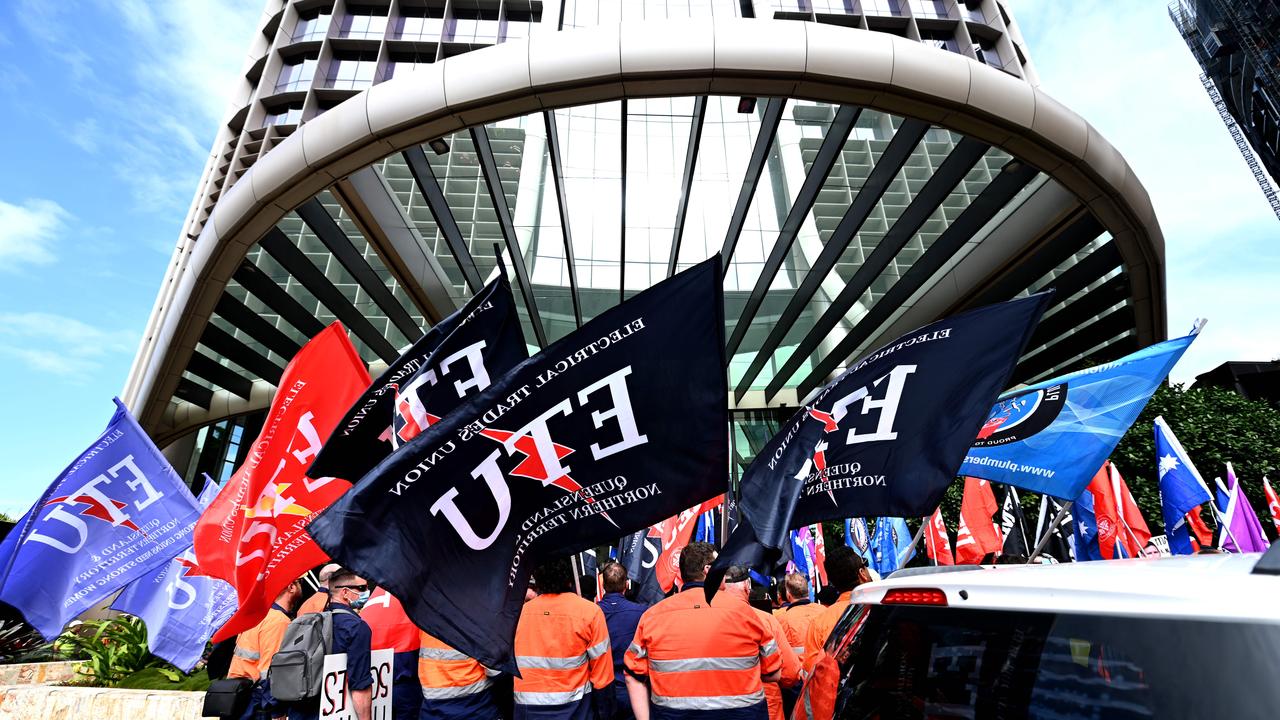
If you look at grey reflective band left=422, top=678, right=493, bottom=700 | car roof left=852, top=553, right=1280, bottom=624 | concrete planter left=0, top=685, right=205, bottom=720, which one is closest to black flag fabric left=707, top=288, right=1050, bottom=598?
grey reflective band left=422, top=678, right=493, bottom=700

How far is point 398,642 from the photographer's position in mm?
4977

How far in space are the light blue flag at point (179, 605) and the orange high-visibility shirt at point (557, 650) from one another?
3.87 metres

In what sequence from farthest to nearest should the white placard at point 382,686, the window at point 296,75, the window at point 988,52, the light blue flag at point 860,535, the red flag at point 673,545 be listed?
the window at point 988,52
the window at point 296,75
the light blue flag at point 860,535
the red flag at point 673,545
the white placard at point 382,686

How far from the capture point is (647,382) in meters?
3.16

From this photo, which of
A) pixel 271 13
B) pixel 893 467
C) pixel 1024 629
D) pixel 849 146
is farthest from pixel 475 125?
pixel 271 13

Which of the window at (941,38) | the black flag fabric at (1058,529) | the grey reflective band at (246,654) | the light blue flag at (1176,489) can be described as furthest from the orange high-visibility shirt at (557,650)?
the window at (941,38)

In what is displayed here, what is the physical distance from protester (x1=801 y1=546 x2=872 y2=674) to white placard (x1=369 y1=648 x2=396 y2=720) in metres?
2.33

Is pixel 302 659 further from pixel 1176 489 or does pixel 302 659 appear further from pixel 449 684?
pixel 1176 489

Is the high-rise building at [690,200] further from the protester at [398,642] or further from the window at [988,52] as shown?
the window at [988,52]

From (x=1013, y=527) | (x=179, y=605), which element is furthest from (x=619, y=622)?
(x=1013, y=527)

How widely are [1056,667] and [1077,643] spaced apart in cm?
7

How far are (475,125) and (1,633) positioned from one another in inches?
413

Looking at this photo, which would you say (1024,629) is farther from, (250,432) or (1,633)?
(250,432)

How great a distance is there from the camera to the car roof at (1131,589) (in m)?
1.29
